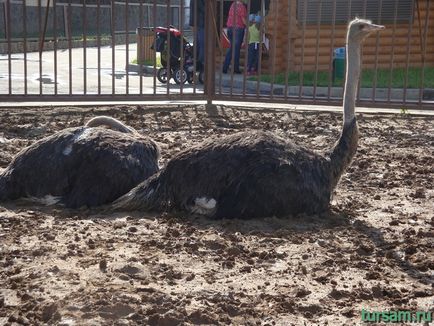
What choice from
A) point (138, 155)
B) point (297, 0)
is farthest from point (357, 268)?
point (297, 0)

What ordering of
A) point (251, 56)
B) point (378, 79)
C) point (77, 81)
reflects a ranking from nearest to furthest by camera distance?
point (378, 79)
point (77, 81)
point (251, 56)

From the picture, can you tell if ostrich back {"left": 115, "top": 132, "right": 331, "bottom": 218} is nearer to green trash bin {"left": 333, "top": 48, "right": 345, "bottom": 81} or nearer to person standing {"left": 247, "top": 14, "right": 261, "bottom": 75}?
green trash bin {"left": 333, "top": 48, "right": 345, "bottom": 81}

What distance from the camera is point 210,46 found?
29.6 ft

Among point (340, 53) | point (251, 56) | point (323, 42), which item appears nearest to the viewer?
point (340, 53)

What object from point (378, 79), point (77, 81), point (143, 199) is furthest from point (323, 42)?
point (143, 199)

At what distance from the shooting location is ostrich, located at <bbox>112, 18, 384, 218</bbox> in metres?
4.32

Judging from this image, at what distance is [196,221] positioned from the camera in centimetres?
435

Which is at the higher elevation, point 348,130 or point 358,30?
point 358,30

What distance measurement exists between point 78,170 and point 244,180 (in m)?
1.03

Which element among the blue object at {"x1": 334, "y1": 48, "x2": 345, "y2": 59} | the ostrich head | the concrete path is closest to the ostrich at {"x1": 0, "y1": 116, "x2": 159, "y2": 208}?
the ostrich head

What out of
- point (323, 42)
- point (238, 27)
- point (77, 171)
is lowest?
point (77, 171)

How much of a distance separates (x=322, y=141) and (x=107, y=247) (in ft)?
11.5

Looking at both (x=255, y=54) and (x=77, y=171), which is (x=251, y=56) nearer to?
(x=255, y=54)

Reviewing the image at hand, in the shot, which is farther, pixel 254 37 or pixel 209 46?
pixel 254 37
